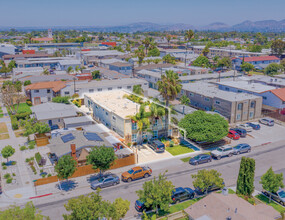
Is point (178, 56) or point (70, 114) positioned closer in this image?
point (70, 114)

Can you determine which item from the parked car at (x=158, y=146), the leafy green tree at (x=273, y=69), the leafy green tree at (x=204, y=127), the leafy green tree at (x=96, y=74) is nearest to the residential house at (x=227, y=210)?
the leafy green tree at (x=204, y=127)

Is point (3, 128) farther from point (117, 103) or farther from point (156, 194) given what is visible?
point (156, 194)

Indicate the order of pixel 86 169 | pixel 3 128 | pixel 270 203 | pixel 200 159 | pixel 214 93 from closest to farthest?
pixel 270 203
pixel 86 169
pixel 200 159
pixel 3 128
pixel 214 93

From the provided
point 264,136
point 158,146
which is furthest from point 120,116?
point 264,136

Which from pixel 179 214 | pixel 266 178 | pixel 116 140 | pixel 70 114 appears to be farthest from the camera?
pixel 70 114

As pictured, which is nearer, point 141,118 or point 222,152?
point 222,152

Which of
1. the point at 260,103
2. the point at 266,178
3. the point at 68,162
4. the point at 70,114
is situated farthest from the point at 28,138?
the point at 260,103

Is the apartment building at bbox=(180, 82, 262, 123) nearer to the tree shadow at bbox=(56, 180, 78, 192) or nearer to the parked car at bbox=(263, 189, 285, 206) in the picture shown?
the parked car at bbox=(263, 189, 285, 206)

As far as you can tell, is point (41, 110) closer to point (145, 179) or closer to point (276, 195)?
point (145, 179)
